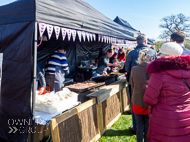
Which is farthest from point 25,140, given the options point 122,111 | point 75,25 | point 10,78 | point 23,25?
point 122,111

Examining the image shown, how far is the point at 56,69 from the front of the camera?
3.91 metres

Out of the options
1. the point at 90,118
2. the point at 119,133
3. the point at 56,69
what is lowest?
the point at 119,133

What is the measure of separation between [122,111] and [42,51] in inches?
124

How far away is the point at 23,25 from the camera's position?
7.62ft

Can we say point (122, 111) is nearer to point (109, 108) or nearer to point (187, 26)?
point (109, 108)

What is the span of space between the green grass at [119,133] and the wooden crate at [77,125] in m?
0.24

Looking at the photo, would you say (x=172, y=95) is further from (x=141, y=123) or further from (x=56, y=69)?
(x=56, y=69)

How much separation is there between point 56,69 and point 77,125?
179 centimetres

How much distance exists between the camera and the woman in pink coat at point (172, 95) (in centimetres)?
167

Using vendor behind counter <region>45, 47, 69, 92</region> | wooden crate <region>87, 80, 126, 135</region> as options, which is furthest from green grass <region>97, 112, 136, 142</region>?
vendor behind counter <region>45, 47, 69, 92</region>

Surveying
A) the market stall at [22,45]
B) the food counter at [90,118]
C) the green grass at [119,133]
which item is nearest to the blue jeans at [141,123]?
the green grass at [119,133]

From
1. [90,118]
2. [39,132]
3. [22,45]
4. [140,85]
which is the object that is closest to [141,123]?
[140,85]

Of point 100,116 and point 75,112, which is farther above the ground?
point 75,112

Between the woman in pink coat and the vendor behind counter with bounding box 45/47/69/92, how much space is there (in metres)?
2.61
